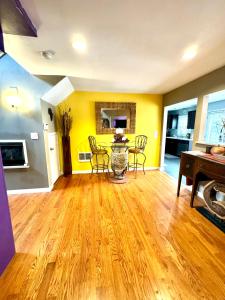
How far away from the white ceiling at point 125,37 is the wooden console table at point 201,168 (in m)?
1.41

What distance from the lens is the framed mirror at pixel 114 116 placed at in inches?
152

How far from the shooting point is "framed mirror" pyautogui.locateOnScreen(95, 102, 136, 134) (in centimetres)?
386

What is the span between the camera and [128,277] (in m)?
1.24

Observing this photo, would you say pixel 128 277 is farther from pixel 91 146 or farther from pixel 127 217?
pixel 91 146

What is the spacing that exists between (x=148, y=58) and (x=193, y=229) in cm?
242

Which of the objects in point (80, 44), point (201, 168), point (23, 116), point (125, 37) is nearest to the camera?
point (125, 37)

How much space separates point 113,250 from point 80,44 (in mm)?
2371

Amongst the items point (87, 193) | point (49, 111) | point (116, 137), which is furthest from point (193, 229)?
point (49, 111)

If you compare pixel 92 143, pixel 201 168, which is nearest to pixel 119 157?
pixel 92 143

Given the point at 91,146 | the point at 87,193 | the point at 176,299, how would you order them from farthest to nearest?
1. the point at 91,146
2. the point at 87,193
3. the point at 176,299

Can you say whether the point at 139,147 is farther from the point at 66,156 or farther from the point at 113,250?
the point at 113,250

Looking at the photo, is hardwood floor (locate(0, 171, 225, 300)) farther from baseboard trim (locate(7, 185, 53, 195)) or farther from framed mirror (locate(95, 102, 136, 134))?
framed mirror (locate(95, 102, 136, 134))

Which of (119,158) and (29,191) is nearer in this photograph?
(29,191)

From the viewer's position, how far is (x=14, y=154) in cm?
264
